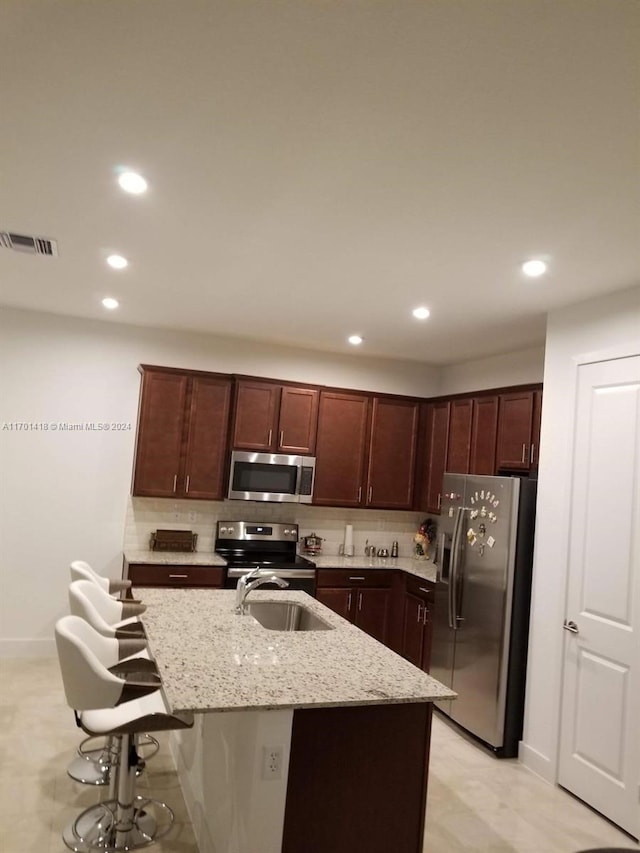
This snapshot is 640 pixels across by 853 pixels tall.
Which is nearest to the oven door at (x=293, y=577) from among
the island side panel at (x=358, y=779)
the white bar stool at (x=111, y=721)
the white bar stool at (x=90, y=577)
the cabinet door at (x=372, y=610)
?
the cabinet door at (x=372, y=610)

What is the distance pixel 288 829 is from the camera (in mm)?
2053

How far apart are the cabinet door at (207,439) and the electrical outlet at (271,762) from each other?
324 centimetres

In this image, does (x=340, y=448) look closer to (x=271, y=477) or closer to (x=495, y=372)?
(x=271, y=477)

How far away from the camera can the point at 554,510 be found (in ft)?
12.0

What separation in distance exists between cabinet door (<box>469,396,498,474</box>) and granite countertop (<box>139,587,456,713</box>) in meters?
2.20

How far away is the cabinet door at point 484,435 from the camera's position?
4.77 m

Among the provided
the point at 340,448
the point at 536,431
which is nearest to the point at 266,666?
the point at 536,431

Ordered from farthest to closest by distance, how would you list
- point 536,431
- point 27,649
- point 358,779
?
point 27,649, point 536,431, point 358,779

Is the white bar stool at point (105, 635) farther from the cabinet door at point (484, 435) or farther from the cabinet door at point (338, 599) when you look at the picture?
the cabinet door at point (484, 435)

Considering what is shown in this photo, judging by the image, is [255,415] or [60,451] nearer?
[60,451]

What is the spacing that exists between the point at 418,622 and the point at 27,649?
3208mm

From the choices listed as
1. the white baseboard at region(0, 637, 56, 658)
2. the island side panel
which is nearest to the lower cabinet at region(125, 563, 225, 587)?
the white baseboard at region(0, 637, 56, 658)

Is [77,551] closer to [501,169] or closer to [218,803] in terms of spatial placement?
[218,803]

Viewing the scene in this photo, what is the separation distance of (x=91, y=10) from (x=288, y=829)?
2538mm
